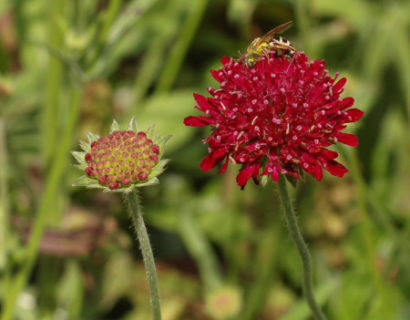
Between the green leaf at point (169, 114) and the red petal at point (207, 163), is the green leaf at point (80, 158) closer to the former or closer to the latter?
the red petal at point (207, 163)

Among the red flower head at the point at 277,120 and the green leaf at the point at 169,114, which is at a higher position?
the green leaf at the point at 169,114

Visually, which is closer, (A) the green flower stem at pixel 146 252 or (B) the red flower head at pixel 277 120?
(A) the green flower stem at pixel 146 252

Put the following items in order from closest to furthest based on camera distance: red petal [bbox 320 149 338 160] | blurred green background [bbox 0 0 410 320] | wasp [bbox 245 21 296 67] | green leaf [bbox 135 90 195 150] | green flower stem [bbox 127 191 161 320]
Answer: green flower stem [bbox 127 191 161 320]
red petal [bbox 320 149 338 160]
wasp [bbox 245 21 296 67]
blurred green background [bbox 0 0 410 320]
green leaf [bbox 135 90 195 150]

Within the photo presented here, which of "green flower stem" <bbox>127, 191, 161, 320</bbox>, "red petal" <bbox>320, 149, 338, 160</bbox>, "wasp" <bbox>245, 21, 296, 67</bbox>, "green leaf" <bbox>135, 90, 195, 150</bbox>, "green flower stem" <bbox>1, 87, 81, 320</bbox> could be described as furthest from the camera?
"green leaf" <bbox>135, 90, 195, 150</bbox>

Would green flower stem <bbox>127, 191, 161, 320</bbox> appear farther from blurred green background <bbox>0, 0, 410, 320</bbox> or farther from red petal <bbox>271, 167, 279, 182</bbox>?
blurred green background <bbox>0, 0, 410, 320</bbox>

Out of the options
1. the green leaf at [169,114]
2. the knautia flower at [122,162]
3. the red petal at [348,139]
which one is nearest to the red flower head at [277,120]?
the red petal at [348,139]

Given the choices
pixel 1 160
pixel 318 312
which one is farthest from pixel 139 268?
pixel 318 312

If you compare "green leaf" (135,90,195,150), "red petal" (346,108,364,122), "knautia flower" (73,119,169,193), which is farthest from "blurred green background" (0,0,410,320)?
"knautia flower" (73,119,169,193)

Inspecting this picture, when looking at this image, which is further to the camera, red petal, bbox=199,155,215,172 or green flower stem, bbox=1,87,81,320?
green flower stem, bbox=1,87,81,320

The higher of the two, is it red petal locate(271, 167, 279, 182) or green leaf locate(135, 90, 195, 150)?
green leaf locate(135, 90, 195, 150)
